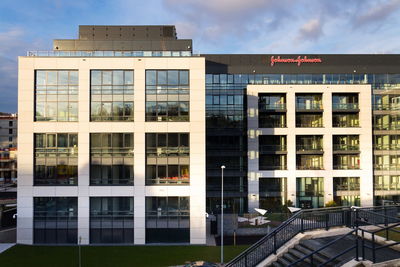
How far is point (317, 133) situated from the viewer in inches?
1770

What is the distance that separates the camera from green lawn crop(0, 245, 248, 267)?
2386 cm

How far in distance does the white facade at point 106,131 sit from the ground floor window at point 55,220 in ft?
1.60

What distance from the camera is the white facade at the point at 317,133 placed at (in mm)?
44812

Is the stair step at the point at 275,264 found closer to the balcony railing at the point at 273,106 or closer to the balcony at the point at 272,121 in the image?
the balcony at the point at 272,121

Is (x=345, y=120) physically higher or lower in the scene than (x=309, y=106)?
lower

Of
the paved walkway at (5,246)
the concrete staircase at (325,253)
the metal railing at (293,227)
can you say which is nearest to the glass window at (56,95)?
the paved walkway at (5,246)

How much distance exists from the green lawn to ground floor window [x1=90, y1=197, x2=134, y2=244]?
1150mm

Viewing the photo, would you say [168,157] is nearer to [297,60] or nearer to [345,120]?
[297,60]

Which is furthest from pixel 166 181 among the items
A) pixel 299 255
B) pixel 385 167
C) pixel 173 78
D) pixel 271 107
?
pixel 385 167

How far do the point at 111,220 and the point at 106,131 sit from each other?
8.55 meters

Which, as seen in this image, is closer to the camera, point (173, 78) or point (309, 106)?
point (173, 78)

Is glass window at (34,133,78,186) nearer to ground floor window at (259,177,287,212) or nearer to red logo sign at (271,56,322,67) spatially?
ground floor window at (259,177,287,212)

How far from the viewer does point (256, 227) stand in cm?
3441

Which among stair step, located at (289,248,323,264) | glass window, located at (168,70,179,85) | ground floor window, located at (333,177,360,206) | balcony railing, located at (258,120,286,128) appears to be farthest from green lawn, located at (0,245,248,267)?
ground floor window, located at (333,177,360,206)
